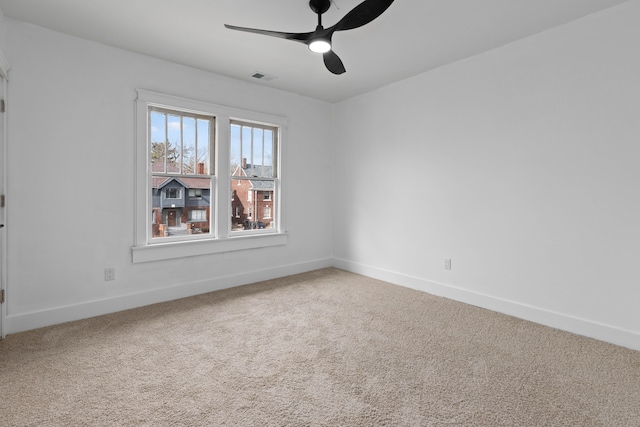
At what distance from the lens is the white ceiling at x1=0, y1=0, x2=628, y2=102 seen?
2.49 metres

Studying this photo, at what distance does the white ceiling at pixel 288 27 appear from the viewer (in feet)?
8.18

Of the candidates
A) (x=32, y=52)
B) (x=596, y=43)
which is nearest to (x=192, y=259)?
(x=32, y=52)

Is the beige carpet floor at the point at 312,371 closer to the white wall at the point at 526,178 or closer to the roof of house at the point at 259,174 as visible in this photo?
the white wall at the point at 526,178

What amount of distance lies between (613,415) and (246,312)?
2763 millimetres

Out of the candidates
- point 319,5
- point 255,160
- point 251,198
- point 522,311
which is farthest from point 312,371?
point 255,160

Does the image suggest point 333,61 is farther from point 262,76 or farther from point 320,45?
point 262,76

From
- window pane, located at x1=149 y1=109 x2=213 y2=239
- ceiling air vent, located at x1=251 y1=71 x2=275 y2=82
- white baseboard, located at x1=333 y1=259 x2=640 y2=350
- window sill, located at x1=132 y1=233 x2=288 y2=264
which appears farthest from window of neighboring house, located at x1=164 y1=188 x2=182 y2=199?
white baseboard, located at x1=333 y1=259 x2=640 y2=350

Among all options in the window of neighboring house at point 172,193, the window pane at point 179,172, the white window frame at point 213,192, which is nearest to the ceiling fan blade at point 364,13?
the white window frame at point 213,192

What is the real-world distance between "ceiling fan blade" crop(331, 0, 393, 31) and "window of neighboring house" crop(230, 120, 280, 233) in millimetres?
2373

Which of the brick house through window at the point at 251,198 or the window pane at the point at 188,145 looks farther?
the brick house through window at the point at 251,198

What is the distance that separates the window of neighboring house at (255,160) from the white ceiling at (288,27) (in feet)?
2.71

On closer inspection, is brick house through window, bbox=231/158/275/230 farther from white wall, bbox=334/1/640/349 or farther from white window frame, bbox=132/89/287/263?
white wall, bbox=334/1/640/349

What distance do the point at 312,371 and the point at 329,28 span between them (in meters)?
2.31

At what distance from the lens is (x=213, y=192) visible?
157 inches
